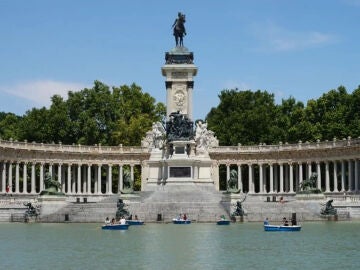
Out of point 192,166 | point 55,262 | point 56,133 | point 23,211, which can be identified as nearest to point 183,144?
point 192,166

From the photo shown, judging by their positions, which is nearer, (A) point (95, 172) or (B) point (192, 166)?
(B) point (192, 166)

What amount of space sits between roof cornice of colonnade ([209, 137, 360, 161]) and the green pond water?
135 feet

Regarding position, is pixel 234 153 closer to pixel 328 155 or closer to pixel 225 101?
pixel 328 155

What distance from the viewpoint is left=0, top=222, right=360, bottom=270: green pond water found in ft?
105

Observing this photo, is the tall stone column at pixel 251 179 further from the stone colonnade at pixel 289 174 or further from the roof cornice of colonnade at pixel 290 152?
the roof cornice of colonnade at pixel 290 152

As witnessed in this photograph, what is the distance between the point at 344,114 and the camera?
10688cm

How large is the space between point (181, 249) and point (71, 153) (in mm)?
65820

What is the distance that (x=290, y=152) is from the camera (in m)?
101

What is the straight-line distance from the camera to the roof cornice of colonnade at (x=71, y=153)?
315 ft

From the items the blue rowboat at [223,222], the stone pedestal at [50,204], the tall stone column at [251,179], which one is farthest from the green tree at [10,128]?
the blue rowboat at [223,222]

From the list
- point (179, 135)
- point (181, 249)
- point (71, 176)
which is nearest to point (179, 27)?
point (179, 135)

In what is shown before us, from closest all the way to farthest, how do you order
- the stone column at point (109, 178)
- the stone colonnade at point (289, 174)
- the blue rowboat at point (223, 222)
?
the blue rowboat at point (223, 222) → the stone colonnade at point (289, 174) → the stone column at point (109, 178)

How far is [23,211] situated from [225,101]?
60380 millimetres

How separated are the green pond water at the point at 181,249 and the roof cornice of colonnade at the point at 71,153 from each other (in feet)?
143
